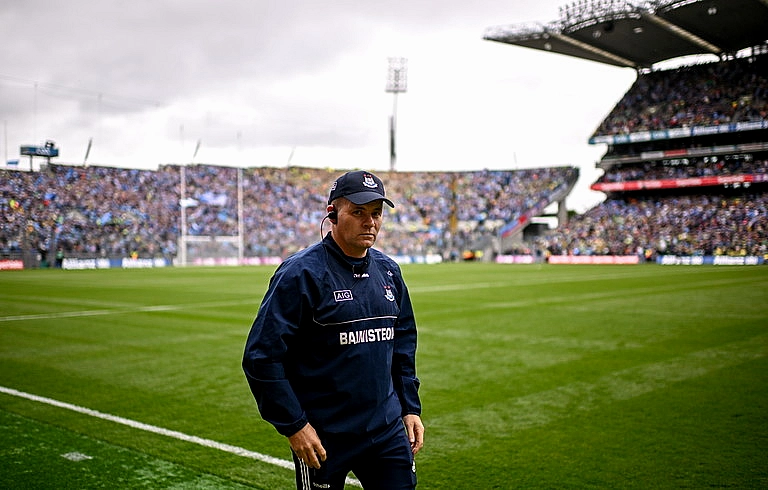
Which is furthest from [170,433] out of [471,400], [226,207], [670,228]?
[226,207]

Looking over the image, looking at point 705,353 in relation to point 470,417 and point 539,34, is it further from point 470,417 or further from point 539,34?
point 539,34

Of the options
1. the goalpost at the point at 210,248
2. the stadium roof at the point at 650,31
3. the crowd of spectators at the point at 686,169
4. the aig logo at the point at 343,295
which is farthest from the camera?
the crowd of spectators at the point at 686,169

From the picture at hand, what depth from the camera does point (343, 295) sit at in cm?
307

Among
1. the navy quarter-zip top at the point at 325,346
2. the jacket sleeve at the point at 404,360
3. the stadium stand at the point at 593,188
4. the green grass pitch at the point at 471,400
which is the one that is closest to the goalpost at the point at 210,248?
the stadium stand at the point at 593,188

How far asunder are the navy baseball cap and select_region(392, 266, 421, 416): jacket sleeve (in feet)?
1.72

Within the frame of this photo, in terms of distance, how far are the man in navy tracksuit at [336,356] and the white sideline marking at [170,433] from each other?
8.14ft

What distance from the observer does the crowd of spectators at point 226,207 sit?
53031mm

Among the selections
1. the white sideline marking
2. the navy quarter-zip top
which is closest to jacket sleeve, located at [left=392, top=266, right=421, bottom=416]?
the navy quarter-zip top

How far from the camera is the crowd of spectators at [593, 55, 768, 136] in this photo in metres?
57.6

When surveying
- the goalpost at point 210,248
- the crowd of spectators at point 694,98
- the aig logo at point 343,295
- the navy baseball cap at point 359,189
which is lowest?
the goalpost at point 210,248

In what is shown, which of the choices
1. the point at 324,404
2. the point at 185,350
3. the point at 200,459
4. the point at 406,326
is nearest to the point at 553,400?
the point at 200,459

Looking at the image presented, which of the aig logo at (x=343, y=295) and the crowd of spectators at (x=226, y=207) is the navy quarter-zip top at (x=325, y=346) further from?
the crowd of spectators at (x=226, y=207)

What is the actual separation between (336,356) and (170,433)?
421cm

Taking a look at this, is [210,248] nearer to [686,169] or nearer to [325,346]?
[686,169]
